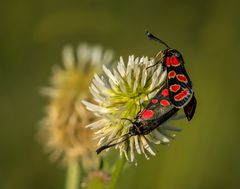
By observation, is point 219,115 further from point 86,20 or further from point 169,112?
point 169,112

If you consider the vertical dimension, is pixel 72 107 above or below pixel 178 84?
below

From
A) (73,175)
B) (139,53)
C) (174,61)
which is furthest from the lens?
(139,53)

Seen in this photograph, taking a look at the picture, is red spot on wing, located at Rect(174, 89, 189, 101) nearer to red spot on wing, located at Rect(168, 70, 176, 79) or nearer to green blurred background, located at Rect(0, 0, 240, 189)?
red spot on wing, located at Rect(168, 70, 176, 79)

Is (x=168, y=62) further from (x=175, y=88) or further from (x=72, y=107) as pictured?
(x=72, y=107)

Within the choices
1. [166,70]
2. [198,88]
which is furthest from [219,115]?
[166,70]

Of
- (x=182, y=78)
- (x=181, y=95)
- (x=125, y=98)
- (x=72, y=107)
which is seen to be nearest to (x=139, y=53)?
(x=72, y=107)
